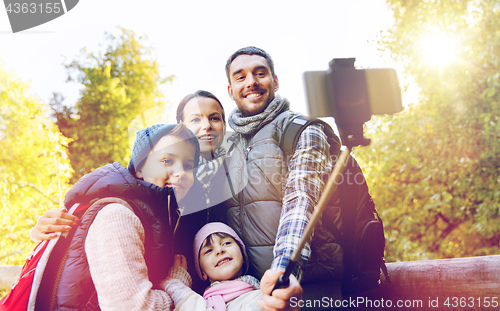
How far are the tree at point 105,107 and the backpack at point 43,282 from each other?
5227 millimetres

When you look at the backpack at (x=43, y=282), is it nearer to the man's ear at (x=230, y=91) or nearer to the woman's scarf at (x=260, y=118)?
the woman's scarf at (x=260, y=118)

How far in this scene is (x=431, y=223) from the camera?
5422 mm

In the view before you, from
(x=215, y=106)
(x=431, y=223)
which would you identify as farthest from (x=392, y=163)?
(x=215, y=106)

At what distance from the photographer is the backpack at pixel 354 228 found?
179 centimetres

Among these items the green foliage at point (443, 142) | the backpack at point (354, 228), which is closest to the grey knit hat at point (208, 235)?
the backpack at point (354, 228)

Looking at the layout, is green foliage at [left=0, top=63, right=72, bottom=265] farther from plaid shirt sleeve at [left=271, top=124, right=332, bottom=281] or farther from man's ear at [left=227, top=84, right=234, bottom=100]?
plaid shirt sleeve at [left=271, top=124, right=332, bottom=281]

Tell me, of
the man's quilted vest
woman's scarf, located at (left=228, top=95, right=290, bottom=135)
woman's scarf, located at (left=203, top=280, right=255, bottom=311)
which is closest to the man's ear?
woman's scarf, located at (left=228, top=95, right=290, bottom=135)

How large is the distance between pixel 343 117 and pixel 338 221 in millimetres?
860

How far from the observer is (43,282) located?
4.46 ft

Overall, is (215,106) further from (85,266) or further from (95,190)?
(85,266)

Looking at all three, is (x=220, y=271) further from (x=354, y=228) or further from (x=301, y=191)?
(x=354, y=228)

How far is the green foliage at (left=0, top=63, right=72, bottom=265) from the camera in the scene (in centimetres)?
537

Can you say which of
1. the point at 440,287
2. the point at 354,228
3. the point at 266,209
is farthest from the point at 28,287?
the point at 440,287

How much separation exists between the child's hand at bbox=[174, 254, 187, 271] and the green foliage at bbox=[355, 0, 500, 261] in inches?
160
